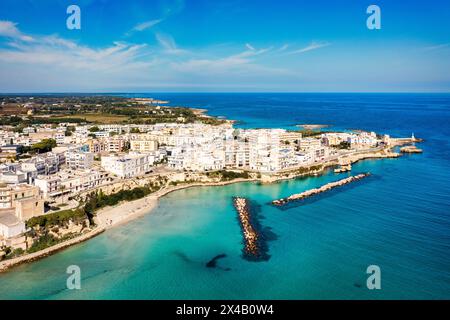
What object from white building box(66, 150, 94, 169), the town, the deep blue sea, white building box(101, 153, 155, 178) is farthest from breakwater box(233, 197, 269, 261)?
white building box(66, 150, 94, 169)

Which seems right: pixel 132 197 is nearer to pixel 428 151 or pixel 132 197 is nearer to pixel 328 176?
pixel 328 176

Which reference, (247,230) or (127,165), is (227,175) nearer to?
(127,165)

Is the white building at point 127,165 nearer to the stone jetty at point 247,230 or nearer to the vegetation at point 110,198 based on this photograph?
the vegetation at point 110,198

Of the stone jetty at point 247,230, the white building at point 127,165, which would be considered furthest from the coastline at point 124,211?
the stone jetty at point 247,230

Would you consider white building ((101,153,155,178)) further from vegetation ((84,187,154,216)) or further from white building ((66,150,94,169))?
vegetation ((84,187,154,216))

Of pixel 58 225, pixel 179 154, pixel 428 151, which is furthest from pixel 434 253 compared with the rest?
pixel 428 151
